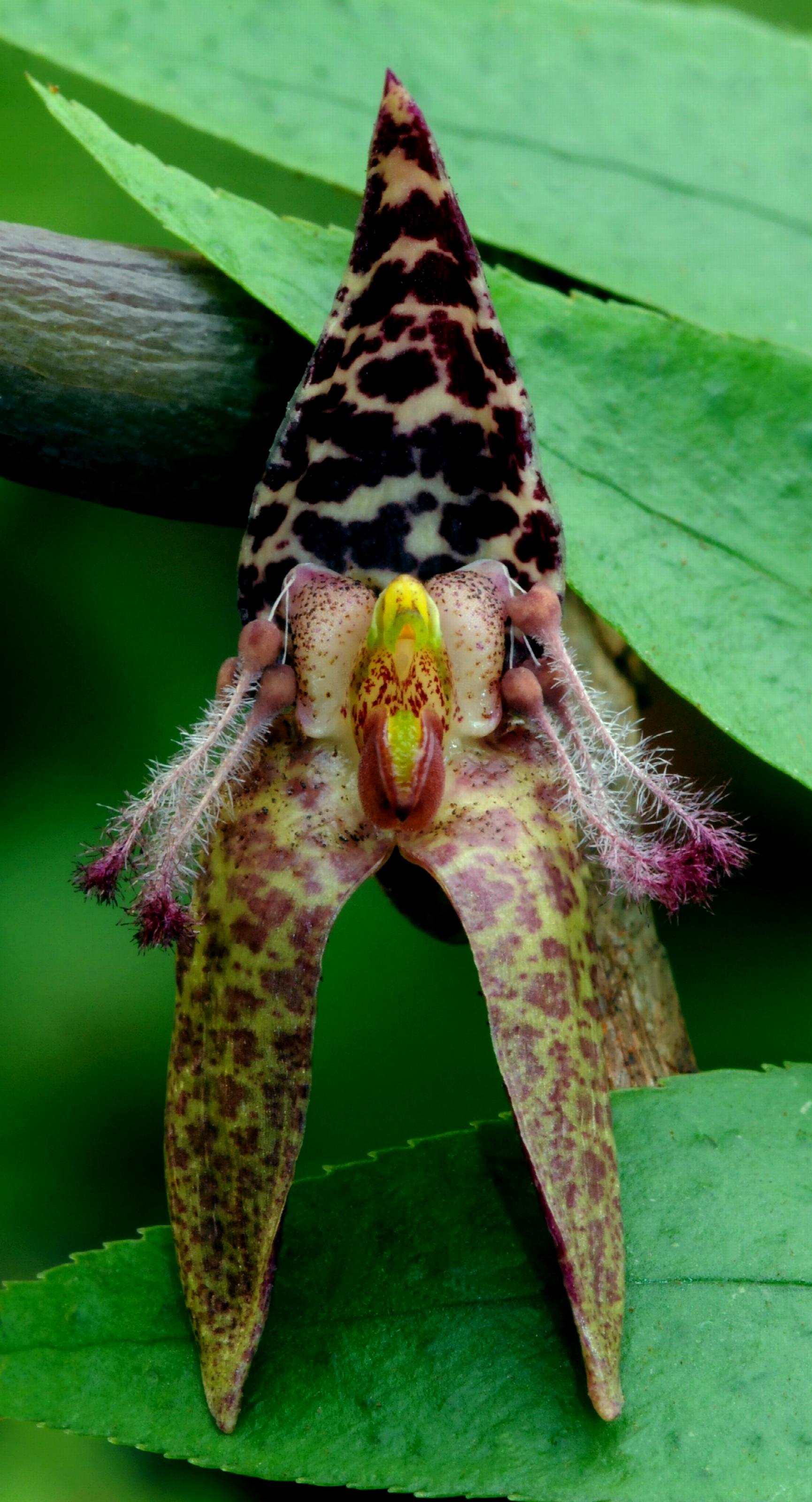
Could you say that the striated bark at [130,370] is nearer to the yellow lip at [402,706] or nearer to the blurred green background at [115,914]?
the yellow lip at [402,706]

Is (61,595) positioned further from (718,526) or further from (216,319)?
(718,526)

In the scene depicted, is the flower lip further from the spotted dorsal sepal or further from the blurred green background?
the blurred green background

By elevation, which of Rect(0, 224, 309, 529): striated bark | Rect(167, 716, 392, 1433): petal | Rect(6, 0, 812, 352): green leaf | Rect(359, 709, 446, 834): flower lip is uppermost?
Rect(6, 0, 812, 352): green leaf

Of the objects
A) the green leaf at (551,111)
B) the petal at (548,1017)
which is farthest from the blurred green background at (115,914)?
the petal at (548,1017)

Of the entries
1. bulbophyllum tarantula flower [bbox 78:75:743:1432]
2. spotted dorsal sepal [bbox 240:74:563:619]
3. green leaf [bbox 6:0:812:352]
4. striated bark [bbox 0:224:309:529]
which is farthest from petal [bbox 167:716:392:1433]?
green leaf [bbox 6:0:812:352]

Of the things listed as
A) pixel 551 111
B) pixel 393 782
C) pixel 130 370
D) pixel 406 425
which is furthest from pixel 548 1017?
pixel 551 111

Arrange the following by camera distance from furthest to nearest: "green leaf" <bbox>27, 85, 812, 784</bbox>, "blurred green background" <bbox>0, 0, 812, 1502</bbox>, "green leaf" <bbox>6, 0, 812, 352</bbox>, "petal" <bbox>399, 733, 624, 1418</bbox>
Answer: "blurred green background" <bbox>0, 0, 812, 1502</bbox> < "green leaf" <bbox>6, 0, 812, 352</bbox> < "green leaf" <bbox>27, 85, 812, 784</bbox> < "petal" <bbox>399, 733, 624, 1418</bbox>
